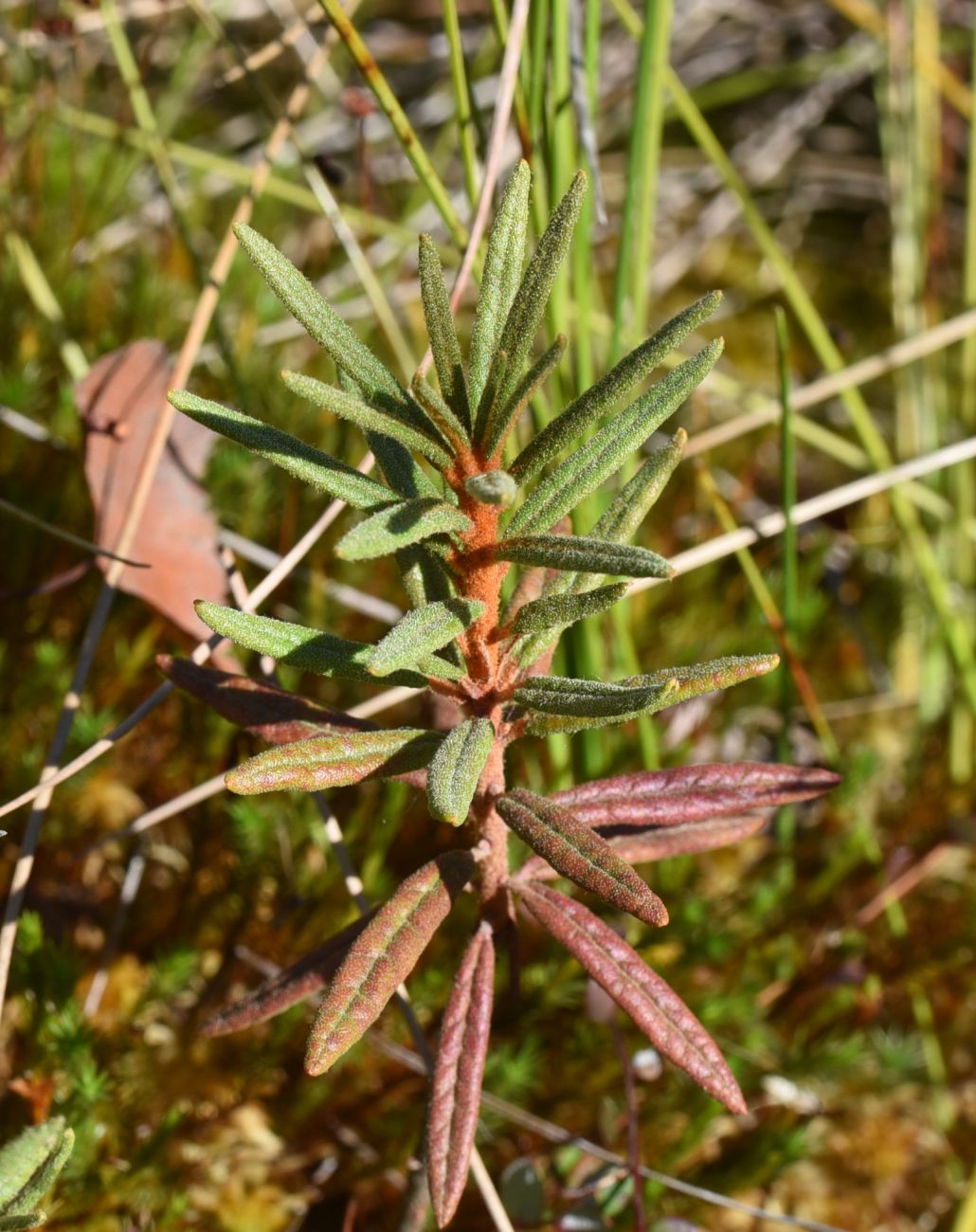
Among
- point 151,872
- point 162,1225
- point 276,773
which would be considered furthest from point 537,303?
point 151,872

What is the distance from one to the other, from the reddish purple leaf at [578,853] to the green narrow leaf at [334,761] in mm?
117

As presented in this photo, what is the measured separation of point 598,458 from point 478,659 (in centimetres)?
25

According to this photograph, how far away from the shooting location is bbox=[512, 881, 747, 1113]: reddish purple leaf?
1.14m

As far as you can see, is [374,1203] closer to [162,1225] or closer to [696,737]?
[162,1225]

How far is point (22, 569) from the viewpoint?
2270mm

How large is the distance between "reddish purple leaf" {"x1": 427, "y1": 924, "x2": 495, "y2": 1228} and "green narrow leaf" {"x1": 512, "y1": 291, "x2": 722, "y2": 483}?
0.55 meters

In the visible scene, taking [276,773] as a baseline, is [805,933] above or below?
below

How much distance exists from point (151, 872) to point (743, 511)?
163 centimetres

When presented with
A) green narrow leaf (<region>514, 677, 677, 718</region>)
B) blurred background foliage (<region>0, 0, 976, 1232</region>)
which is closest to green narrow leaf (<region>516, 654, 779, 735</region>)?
green narrow leaf (<region>514, 677, 677, 718</region>)

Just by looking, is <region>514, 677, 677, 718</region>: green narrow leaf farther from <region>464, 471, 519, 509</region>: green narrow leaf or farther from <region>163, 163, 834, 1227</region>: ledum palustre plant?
<region>464, 471, 519, 509</region>: green narrow leaf

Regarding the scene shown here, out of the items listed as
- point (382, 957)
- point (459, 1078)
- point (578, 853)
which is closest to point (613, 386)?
point (578, 853)

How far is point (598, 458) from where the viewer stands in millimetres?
1168

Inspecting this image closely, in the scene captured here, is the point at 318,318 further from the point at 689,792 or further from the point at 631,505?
the point at 689,792

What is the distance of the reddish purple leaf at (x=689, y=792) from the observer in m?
1.33
